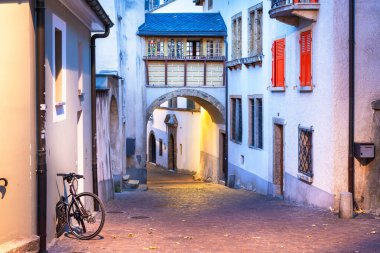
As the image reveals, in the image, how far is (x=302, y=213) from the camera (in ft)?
56.3

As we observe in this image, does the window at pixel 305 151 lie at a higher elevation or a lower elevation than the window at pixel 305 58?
lower

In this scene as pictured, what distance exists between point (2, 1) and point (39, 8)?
2.18 feet

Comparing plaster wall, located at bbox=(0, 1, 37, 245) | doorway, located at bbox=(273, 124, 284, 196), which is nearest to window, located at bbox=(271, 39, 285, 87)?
doorway, located at bbox=(273, 124, 284, 196)

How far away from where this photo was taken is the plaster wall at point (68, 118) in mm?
11229

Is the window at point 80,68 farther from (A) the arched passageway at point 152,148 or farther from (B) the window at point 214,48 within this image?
(A) the arched passageway at point 152,148

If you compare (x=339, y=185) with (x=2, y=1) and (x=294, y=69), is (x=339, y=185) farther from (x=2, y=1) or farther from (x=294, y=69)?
(x=2, y=1)

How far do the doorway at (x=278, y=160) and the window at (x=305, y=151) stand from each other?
3.28 meters

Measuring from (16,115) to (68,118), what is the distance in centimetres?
380

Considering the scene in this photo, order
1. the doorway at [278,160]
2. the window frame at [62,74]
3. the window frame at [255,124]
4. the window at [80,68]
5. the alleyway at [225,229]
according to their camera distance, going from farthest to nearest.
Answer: the window frame at [255,124] < the doorway at [278,160] < the window at [80,68] < the alleyway at [225,229] < the window frame at [62,74]

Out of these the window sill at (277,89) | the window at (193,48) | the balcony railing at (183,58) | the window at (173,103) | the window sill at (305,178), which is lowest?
the window sill at (305,178)

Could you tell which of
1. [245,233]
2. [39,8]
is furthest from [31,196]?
[245,233]

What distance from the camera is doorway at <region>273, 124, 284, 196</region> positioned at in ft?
78.7

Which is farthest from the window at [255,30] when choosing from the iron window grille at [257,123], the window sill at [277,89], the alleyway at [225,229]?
the alleyway at [225,229]

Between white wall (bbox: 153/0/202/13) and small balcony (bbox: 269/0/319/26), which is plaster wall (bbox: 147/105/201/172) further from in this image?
small balcony (bbox: 269/0/319/26)
